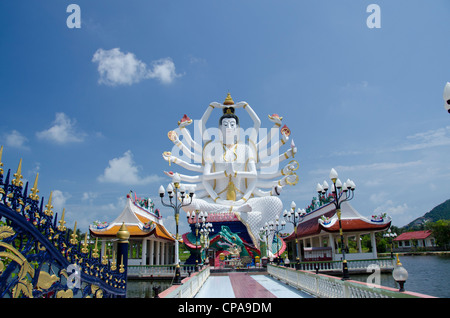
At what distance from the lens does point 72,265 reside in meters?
4.14

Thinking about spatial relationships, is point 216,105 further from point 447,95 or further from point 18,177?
point 18,177

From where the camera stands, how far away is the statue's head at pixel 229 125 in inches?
1065

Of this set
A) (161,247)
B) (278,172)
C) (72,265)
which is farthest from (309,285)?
(161,247)

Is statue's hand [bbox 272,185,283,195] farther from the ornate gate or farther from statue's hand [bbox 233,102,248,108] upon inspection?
the ornate gate

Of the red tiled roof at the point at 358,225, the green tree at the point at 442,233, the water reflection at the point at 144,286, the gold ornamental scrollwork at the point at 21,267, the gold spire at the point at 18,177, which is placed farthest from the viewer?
the green tree at the point at 442,233

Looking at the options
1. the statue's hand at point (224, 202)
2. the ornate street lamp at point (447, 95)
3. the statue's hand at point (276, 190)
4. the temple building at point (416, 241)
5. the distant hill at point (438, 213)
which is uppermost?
the distant hill at point (438, 213)

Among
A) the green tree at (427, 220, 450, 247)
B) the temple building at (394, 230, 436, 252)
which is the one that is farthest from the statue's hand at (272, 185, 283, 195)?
the temple building at (394, 230, 436, 252)

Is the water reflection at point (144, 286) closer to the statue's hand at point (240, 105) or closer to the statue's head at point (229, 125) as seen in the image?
the statue's head at point (229, 125)

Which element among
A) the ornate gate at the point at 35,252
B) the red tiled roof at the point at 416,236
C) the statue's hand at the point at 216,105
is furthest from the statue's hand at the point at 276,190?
the red tiled roof at the point at 416,236

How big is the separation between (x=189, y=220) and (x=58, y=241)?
2099 cm

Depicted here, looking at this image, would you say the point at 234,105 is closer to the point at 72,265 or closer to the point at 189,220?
the point at 189,220

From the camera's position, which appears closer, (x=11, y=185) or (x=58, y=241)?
(x=11, y=185)

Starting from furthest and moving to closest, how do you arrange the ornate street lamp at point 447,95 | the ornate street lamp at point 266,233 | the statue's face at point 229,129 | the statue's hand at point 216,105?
the statue's hand at point 216,105, the statue's face at point 229,129, the ornate street lamp at point 266,233, the ornate street lamp at point 447,95

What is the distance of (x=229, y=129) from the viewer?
88.4 ft
